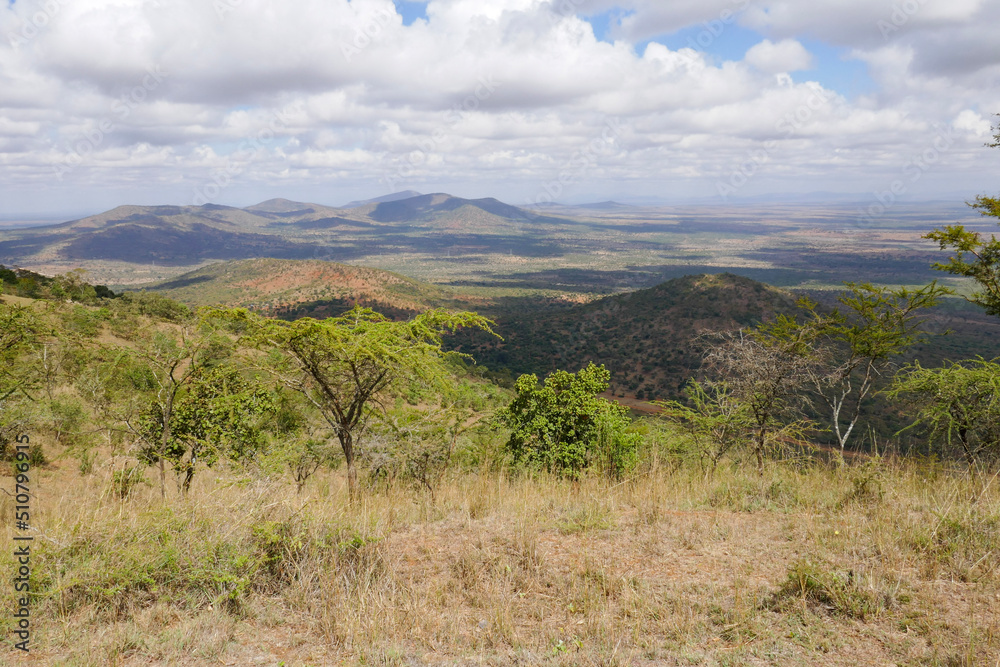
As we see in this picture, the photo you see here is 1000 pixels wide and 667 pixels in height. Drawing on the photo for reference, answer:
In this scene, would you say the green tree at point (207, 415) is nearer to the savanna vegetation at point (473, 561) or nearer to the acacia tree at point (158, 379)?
the acacia tree at point (158, 379)

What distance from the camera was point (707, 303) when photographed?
69.8 meters

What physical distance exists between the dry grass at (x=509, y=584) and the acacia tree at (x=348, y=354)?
1.98 meters

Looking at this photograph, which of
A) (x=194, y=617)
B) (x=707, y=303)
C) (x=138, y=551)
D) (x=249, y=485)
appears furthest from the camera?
(x=707, y=303)

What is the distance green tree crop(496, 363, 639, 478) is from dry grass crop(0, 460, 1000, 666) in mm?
5258

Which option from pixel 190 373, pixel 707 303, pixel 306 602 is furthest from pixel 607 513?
pixel 707 303

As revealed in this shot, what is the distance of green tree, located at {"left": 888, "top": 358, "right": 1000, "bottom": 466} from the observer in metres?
8.94

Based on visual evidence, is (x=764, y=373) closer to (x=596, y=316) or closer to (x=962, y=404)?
(x=962, y=404)

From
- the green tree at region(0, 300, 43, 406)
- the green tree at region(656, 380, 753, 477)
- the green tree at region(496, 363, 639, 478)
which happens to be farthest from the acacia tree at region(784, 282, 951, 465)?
the green tree at region(0, 300, 43, 406)

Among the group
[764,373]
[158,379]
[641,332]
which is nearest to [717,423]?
[764,373]

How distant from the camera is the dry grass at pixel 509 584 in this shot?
3113 millimetres

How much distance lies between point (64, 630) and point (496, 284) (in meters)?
151

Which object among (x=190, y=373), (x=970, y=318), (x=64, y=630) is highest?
(x=190, y=373)

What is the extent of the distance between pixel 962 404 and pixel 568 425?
8.00 m

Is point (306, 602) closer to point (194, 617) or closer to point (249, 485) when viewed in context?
point (194, 617)
